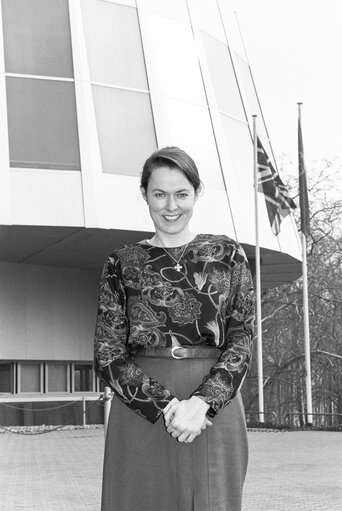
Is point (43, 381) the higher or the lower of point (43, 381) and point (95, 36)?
the lower

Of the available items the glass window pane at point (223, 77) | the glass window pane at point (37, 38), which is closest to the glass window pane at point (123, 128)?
the glass window pane at point (37, 38)

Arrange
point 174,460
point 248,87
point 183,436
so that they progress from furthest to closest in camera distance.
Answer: point 248,87 → point 174,460 → point 183,436

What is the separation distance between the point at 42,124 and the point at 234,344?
1760 cm

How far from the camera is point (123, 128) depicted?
20.6 m

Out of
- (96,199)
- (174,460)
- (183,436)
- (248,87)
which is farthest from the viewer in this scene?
(248,87)

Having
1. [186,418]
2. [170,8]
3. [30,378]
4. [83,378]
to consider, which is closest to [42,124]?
[170,8]

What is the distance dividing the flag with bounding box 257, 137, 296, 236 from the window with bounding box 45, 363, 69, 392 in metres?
7.16

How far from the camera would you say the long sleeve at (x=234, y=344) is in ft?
9.00

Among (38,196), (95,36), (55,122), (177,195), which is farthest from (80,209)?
(177,195)

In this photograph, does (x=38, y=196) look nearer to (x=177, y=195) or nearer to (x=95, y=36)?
(x=95, y=36)

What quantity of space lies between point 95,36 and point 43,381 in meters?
9.37

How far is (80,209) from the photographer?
1925 cm

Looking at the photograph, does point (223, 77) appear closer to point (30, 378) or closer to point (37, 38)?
point (37, 38)

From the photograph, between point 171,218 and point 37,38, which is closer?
point 171,218
